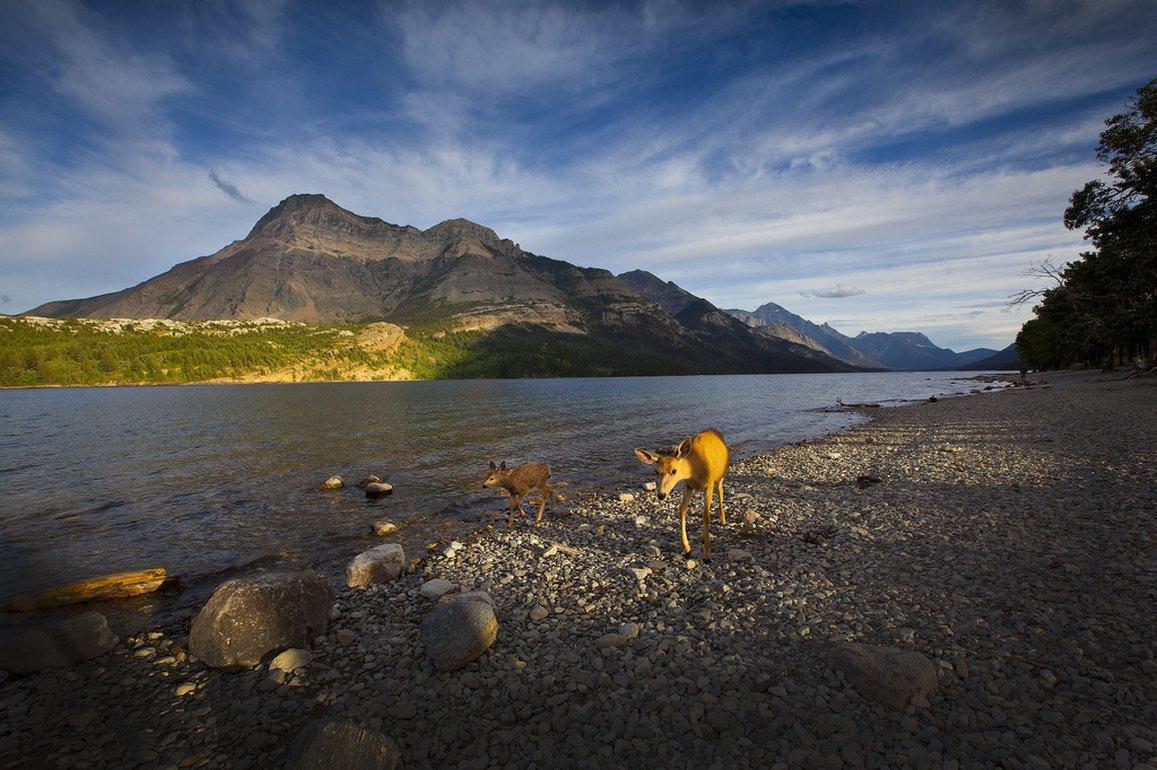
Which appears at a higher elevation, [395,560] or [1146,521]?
[1146,521]

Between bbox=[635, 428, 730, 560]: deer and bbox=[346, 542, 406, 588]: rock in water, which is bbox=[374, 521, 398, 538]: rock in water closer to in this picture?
bbox=[346, 542, 406, 588]: rock in water

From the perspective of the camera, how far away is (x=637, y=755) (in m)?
5.68

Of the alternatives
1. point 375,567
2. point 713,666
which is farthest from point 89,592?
point 713,666

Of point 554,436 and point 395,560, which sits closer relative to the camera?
point 395,560

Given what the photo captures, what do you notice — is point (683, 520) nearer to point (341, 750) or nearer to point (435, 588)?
point (435, 588)

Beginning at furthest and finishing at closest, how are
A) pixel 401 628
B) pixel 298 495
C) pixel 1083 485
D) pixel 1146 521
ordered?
pixel 298 495 → pixel 1083 485 → pixel 1146 521 → pixel 401 628

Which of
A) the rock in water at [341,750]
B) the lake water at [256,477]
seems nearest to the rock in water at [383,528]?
the lake water at [256,477]

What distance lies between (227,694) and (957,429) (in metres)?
46.2

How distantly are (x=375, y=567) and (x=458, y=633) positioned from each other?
554cm

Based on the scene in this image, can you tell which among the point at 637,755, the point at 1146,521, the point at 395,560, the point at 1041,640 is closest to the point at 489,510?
the point at 395,560

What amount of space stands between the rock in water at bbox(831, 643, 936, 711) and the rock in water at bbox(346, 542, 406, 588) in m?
10.9

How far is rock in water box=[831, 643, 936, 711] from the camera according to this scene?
6266 millimetres

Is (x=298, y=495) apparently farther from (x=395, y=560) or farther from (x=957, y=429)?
(x=957, y=429)

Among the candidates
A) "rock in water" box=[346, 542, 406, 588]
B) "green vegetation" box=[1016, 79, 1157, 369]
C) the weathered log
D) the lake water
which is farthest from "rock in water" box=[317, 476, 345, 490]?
"green vegetation" box=[1016, 79, 1157, 369]
